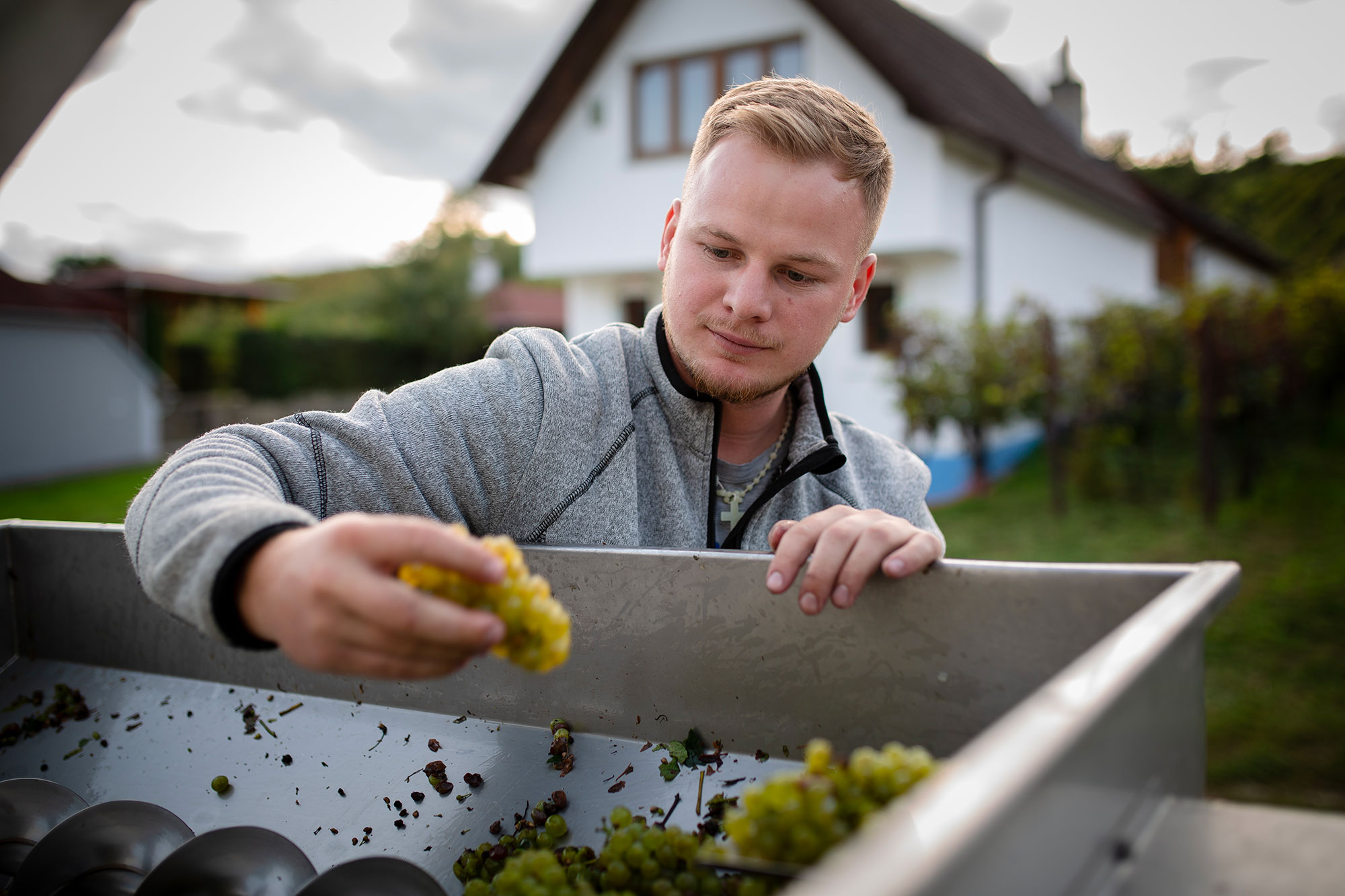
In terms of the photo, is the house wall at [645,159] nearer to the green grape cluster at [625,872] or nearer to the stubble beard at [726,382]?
the stubble beard at [726,382]

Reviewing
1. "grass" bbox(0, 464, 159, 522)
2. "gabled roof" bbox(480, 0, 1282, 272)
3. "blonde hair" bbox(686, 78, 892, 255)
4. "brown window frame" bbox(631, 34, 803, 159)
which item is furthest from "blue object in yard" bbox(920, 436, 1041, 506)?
"grass" bbox(0, 464, 159, 522)

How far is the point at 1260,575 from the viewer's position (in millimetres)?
5324

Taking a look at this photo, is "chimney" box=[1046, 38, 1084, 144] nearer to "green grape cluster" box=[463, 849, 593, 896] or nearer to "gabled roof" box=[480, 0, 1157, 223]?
"gabled roof" box=[480, 0, 1157, 223]

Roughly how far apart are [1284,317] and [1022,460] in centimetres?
352

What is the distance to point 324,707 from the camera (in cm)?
160

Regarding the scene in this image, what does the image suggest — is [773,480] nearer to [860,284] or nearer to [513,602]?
[860,284]

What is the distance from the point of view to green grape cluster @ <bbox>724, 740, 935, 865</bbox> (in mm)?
725

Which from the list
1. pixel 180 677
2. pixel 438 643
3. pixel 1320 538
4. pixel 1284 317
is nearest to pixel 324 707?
pixel 180 677

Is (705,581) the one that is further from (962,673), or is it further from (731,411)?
(731,411)

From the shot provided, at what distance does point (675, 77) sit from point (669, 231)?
10738 mm

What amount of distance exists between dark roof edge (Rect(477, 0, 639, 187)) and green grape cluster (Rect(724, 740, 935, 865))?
12.7 m

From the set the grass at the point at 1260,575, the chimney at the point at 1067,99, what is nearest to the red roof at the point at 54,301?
the grass at the point at 1260,575

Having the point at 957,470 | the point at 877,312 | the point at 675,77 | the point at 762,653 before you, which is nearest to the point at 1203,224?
the point at 877,312

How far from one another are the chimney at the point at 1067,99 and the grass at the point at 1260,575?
11.0m
